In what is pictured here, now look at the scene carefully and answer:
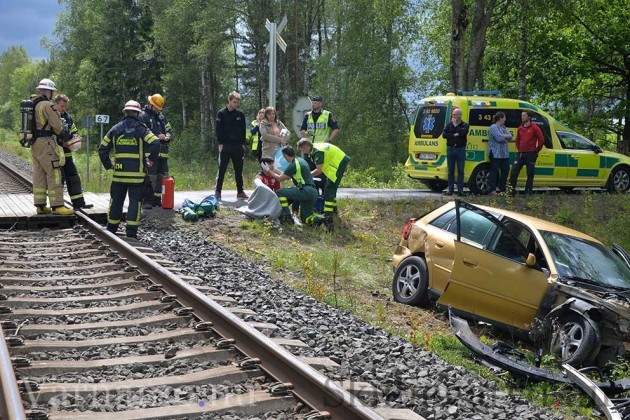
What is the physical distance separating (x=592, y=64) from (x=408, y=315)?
23908 millimetres

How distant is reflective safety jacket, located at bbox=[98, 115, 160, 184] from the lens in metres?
10.4

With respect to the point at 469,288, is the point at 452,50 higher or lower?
higher

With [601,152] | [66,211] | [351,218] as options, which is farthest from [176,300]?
[601,152]

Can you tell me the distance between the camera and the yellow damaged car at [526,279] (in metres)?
6.88

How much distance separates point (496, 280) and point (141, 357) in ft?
13.9

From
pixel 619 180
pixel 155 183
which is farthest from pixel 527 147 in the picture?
pixel 155 183

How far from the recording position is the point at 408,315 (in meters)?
8.37

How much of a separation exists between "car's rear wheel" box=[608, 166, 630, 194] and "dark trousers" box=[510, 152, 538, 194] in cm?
271

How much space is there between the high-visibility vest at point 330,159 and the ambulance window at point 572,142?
7098 mm

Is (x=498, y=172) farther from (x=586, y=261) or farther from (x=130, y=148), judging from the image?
(x=130, y=148)

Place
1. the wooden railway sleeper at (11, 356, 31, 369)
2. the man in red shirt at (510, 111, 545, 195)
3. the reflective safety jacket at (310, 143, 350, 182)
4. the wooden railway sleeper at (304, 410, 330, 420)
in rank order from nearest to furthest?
the wooden railway sleeper at (304, 410, 330, 420)
the wooden railway sleeper at (11, 356, 31, 369)
the reflective safety jacket at (310, 143, 350, 182)
the man in red shirt at (510, 111, 545, 195)

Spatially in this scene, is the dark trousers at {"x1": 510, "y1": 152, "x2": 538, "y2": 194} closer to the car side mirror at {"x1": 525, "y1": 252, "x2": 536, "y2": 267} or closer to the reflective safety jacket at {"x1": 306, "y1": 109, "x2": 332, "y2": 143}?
the reflective safety jacket at {"x1": 306, "y1": 109, "x2": 332, "y2": 143}

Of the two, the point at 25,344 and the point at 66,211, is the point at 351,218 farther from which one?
the point at 25,344

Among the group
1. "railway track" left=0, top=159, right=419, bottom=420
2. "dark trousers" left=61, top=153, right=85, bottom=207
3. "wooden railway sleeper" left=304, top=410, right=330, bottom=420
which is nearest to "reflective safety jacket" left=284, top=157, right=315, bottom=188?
"dark trousers" left=61, top=153, right=85, bottom=207
